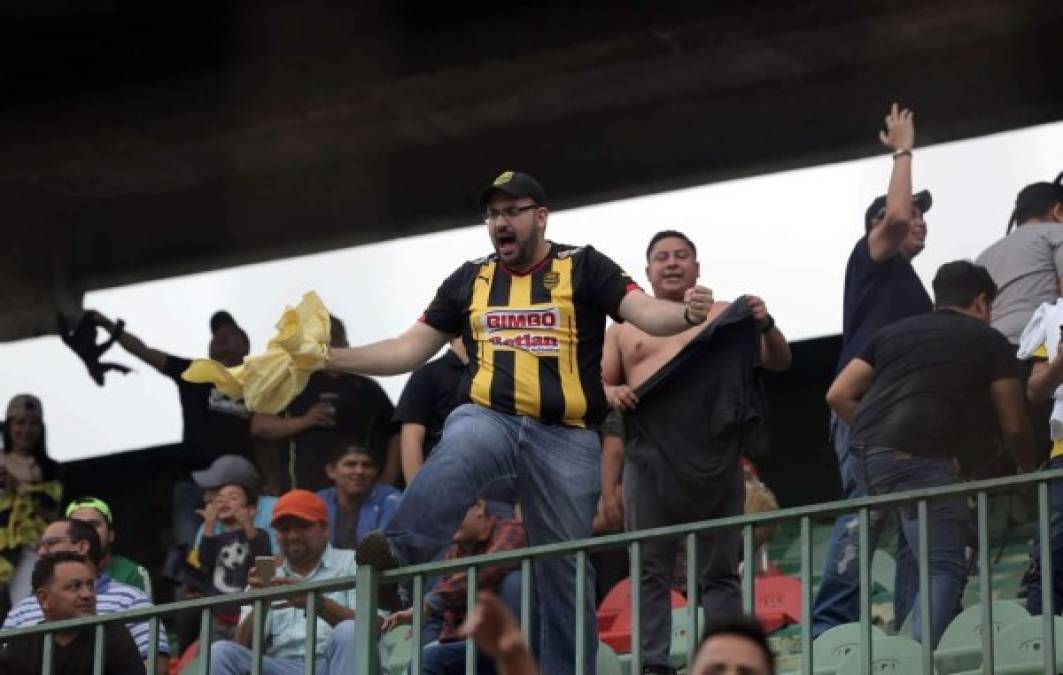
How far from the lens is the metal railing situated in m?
7.75

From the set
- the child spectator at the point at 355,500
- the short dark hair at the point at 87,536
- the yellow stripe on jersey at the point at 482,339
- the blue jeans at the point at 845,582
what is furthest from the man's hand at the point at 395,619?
the child spectator at the point at 355,500

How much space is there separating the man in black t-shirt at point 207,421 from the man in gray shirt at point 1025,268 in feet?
12.1

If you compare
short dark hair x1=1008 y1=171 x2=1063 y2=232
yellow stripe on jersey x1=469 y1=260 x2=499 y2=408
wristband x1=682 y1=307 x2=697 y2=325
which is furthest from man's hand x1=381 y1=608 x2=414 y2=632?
short dark hair x1=1008 y1=171 x2=1063 y2=232

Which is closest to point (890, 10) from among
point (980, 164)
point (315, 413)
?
point (980, 164)

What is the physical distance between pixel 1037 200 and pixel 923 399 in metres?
1.74

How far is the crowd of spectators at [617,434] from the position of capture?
8469 millimetres

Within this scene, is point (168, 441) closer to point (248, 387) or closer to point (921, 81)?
point (921, 81)

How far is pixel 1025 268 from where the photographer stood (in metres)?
10.5

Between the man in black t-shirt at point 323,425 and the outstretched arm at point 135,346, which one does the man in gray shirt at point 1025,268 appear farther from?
the outstretched arm at point 135,346

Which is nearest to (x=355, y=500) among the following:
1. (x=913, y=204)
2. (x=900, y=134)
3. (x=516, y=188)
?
(x=913, y=204)

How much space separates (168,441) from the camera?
1499cm

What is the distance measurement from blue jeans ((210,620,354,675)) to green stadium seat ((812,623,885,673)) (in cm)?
152

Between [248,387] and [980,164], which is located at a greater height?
[980,164]

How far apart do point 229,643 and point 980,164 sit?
586cm
